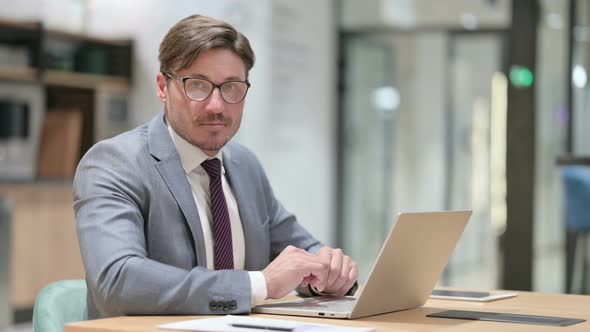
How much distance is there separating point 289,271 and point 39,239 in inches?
187

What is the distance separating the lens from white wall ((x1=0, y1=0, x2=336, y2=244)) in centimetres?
759

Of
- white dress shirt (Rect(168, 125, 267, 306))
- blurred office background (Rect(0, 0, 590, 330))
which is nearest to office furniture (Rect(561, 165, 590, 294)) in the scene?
blurred office background (Rect(0, 0, 590, 330))

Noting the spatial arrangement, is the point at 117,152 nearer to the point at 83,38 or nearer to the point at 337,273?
the point at 337,273

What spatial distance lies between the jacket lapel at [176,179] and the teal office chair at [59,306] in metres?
0.27

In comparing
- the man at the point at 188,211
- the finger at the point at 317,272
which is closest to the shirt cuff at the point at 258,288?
the man at the point at 188,211

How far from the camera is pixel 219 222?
7.20 ft

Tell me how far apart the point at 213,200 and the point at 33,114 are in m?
5.02

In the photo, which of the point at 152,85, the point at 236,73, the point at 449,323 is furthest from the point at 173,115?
the point at 152,85

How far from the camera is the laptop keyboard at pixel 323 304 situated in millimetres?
1856

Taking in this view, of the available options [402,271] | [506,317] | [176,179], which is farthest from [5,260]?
[506,317]

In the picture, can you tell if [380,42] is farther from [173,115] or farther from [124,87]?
[173,115]

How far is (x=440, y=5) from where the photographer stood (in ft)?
26.6

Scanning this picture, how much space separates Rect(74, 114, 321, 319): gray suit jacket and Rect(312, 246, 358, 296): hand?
24 centimetres

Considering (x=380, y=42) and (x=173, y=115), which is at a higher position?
(x=380, y=42)
